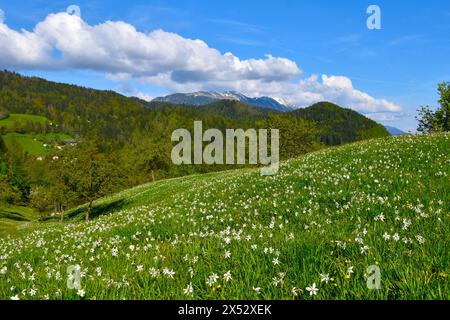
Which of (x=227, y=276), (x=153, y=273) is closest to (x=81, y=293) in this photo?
(x=153, y=273)

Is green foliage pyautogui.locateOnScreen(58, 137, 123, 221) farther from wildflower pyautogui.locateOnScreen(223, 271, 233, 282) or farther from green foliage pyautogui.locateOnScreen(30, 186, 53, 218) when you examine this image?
wildflower pyautogui.locateOnScreen(223, 271, 233, 282)

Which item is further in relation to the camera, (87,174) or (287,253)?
(87,174)

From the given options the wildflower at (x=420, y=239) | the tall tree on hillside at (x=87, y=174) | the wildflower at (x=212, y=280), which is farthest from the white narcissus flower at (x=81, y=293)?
the tall tree on hillside at (x=87, y=174)

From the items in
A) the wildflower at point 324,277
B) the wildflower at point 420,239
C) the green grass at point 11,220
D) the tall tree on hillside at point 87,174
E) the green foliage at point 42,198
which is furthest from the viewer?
the green foliage at point 42,198

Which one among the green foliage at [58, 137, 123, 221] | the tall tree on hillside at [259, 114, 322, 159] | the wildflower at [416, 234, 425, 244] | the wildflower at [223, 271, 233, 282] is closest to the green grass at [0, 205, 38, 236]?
the green foliage at [58, 137, 123, 221]

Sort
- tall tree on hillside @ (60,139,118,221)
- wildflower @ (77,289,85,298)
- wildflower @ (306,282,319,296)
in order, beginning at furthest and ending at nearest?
tall tree on hillside @ (60,139,118,221) → wildflower @ (77,289,85,298) → wildflower @ (306,282,319,296)

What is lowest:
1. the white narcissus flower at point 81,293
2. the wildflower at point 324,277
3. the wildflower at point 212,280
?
the white narcissus flower at point 81,293

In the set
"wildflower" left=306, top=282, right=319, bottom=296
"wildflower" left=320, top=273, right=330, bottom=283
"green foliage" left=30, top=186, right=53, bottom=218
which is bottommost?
"green foliage" left=30, top=186, right=53, bottom=218

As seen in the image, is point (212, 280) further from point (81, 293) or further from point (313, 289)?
point (81, 293)

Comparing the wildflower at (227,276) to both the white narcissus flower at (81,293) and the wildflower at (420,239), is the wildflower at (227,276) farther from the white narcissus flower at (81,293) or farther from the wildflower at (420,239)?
the wildflower at (420,239)

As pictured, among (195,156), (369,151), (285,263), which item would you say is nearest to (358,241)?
(285,263)

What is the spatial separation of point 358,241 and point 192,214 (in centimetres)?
671

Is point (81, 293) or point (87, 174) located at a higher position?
point (87, 174)

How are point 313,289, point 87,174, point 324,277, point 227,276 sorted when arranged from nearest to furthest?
point 313,289, point 324,277, point 227,276, point 87,174
